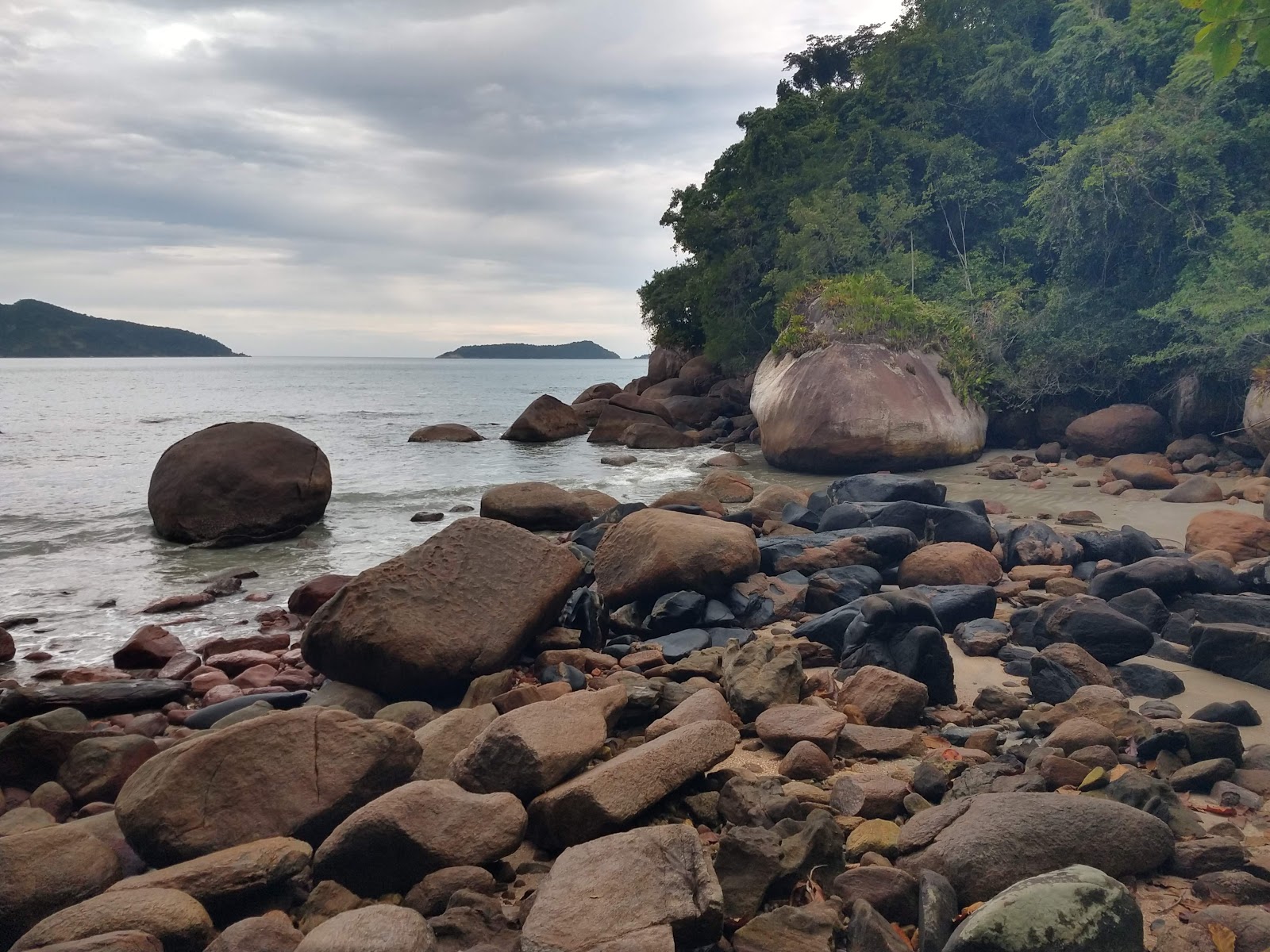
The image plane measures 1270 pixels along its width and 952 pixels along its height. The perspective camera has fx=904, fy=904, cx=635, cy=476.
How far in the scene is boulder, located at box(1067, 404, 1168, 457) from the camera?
1728 cm

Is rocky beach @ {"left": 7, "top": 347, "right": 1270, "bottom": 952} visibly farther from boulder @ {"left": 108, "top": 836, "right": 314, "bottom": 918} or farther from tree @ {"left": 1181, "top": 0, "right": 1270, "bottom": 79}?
tree @ {"left": 1181, "top": 0, "right": 1270, "bottom": 79}

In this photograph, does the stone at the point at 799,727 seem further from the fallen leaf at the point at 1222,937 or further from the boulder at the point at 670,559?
the boulder at the point at 670,559

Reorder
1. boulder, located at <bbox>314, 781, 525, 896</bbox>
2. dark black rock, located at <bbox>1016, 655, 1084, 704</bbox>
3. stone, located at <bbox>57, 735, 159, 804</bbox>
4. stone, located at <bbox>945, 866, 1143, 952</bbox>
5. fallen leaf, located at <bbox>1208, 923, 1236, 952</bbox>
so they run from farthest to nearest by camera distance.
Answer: dark black rock, located at <bbox>1016, 655, 1084, 704</bbox>, stone, located at <bbox>57, 735, 159, 804</bbox>, boulder, located at <bbox>314, 781, 525, 896</bbox>, fallen leaf, located at <bbox>1208, 923, 1236, 952</bbox>, stone, located at <bbox>945, 866, 1143, 952</bbox>

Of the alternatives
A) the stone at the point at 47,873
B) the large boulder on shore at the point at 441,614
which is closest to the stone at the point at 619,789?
the stone at the point at 47,873

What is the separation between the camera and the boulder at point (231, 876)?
3234 millimetres

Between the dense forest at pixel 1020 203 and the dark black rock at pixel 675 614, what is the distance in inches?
476

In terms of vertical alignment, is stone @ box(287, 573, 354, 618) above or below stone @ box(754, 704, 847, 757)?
below

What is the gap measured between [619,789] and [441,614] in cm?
258

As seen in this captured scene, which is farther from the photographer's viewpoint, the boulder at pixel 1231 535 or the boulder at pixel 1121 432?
the boulder at pixel 1121 432

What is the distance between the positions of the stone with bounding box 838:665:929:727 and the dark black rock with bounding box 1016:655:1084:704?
0.64 meters

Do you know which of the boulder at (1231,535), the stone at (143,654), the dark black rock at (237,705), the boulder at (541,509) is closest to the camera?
the dark black rock at (237,705)

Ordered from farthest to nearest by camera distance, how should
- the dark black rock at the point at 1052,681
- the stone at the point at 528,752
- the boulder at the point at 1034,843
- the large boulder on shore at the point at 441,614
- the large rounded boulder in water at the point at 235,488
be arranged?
the large rounded boulder in water at the point at 235,488
the large boulder on shore at the point at 441,614
the dark black rock at the point at 1052,681
the stone at the point at 528,752
the boulder at the point at 1034,843

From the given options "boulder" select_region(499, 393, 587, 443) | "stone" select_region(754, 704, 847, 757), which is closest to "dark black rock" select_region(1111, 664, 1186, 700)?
"stone" select_region(754, 704, 847, 757)

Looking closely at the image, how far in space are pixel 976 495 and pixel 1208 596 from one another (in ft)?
25.2
